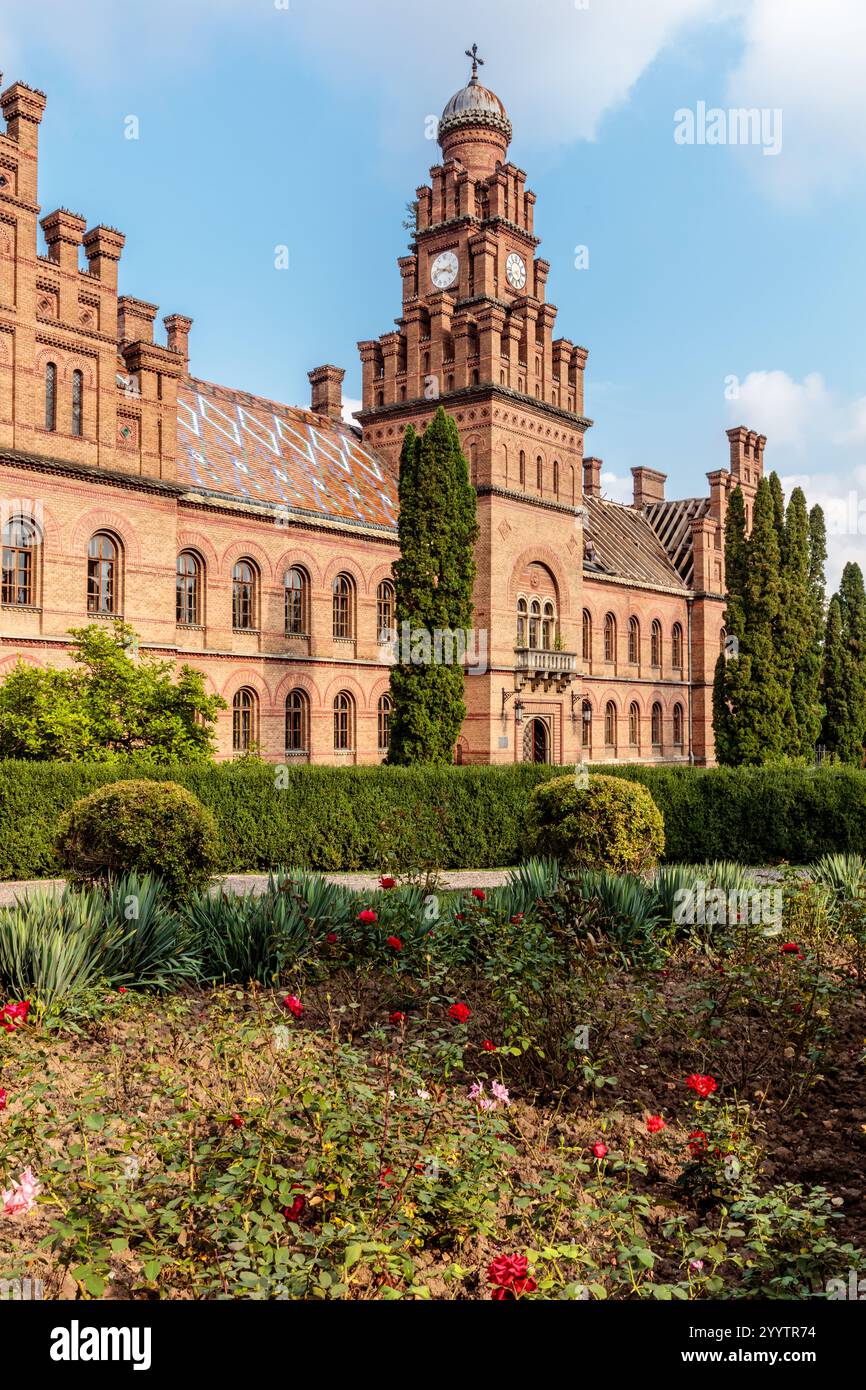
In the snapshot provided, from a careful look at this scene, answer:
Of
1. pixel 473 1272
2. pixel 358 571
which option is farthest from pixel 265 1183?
pixel 358 571

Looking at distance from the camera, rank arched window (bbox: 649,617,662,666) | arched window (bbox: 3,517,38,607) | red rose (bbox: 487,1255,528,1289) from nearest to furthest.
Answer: red rose (bbox: 487,1255,528,1289) → arched window (bbox: 3,517,38,607) → arched window (bbox: 649,617,662,666)

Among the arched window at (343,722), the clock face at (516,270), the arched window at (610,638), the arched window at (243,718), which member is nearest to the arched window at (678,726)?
the arched window at (610,638)

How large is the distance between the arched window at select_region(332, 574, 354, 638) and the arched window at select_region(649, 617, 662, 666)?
1865 cm

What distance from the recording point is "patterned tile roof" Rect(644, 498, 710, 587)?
49.5 metres

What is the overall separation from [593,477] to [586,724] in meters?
14.9

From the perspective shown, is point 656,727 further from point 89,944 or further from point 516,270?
point 89,944

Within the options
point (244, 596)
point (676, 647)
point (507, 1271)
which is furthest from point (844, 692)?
point (507, 1271)

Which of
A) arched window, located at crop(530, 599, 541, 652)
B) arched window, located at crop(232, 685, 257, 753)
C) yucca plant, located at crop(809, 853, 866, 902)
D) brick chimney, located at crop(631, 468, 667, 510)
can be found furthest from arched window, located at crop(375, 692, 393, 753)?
brick chimney, located at crop(631, 468, 667, 510)

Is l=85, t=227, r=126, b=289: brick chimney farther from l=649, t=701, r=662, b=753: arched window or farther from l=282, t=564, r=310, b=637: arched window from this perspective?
l=649, t=701, r=662, b=753: arched window

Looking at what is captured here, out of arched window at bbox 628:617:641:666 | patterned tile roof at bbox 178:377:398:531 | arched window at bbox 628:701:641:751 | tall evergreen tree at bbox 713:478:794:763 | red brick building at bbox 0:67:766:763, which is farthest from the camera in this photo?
arched window at bbox 628:617:641:666

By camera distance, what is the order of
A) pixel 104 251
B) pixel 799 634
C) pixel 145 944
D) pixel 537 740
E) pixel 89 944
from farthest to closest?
pixel 799 634
pixel 537 740
pixel 104 251
pixel 145 944
pixel 89 944

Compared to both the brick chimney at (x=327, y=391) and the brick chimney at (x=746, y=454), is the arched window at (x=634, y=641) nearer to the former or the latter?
the brick chimney at (x=746, y=454)

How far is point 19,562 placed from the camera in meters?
22.4

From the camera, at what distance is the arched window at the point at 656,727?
45938mm
